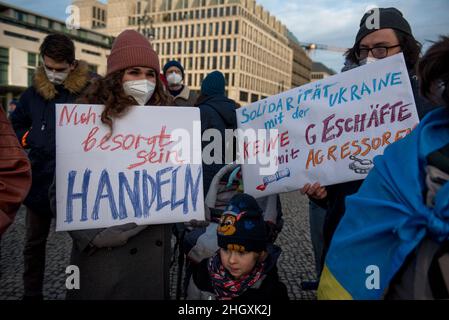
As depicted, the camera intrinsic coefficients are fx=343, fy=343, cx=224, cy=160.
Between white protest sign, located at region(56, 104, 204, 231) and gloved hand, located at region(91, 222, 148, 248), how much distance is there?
0.05 metres

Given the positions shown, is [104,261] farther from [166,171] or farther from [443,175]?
[443,175]

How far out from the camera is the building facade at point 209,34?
226ft

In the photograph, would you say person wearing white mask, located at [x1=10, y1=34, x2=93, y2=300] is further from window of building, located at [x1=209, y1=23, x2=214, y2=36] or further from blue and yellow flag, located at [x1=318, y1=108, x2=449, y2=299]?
window of building, located at [x1=209, y1=23, x2=214, y2=36]

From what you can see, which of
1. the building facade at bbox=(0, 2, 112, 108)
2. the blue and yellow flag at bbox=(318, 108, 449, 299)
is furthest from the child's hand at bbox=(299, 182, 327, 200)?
the building facade at bbox=(0, 2, 112, 108)

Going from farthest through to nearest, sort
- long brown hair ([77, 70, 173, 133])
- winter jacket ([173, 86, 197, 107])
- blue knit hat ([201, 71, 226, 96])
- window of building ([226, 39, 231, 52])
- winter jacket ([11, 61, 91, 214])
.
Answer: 1. window of building ([226, 39, 231, 52])
2. winter jacket ([173, 86, 197, 107])
3. blue knit hat ([201, 71, 226, 96])
4. winter jacket ([11, 61, 91, 214])
5. long brown hair ([77, 70, 173, 133])

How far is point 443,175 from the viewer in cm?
88

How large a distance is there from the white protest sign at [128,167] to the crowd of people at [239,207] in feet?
0.27

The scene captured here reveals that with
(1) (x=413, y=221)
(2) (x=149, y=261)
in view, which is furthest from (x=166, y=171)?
(1) (x=413, y=221)

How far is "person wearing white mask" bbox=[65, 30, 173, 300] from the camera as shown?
1707mm

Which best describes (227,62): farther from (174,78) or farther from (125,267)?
(125,267)

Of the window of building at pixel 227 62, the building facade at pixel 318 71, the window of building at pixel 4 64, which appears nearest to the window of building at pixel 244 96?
the window of building at pixel 227 62

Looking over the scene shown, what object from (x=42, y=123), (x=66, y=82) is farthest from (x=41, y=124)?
A: (x=66, y=82)

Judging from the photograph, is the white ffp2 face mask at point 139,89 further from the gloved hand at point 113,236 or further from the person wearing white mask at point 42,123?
the person wearing white mask at point 42,123

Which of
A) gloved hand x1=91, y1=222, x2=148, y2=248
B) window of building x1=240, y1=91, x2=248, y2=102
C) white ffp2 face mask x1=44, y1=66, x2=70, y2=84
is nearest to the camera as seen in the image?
gloved hand x1=91, y1=222, x2=148, y2=248
